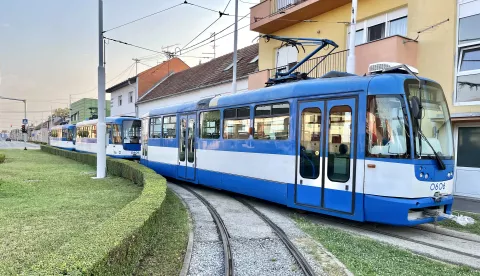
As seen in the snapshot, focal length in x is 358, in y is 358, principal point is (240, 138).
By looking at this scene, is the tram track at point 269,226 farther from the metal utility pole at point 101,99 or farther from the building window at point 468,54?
the building window at point 468,54

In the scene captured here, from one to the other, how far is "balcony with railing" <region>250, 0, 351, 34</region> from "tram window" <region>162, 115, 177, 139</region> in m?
6.62

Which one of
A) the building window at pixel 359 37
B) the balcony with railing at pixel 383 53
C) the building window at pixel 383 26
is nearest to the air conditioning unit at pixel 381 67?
the balcony with railing at pixel 383 53

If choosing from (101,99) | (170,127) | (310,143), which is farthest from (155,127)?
(310,143)

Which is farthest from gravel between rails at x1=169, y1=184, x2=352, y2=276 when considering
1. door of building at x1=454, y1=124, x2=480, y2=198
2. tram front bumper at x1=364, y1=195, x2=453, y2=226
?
door of building at x1=454, y1=124, x2=480, y2=198

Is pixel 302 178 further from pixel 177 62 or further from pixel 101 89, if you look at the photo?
pixel 177 62

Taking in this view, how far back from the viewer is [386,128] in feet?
22.2

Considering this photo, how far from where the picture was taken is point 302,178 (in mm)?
8141

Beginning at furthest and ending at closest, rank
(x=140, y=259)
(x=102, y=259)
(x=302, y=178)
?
1. (x=302, y=178)
2. (x=140, y=259)
3. (x=102, y=259)

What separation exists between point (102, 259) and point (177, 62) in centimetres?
3926

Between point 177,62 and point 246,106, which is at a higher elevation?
point 177,62

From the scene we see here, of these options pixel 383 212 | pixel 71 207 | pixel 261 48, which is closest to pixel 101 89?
pixel 71 207

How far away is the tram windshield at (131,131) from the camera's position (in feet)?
74.2

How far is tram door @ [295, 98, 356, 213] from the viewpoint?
7.24 metres

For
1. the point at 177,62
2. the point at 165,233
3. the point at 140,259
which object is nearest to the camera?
the point at 140,259
